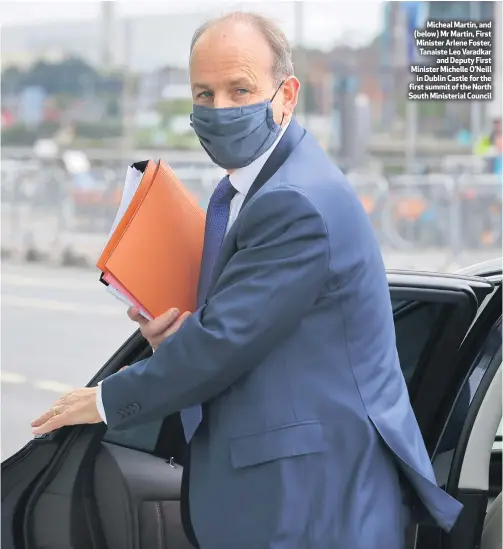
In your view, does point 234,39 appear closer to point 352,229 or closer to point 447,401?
point 352,229

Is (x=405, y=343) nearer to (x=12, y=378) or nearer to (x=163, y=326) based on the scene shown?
(x=163, y=326)

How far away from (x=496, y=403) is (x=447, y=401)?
0.10m

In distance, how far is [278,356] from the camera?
4.36 feet

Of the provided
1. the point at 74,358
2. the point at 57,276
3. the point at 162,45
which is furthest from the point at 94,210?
the point at 74,358

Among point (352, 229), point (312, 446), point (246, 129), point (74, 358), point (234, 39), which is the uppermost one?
point (234, 39)

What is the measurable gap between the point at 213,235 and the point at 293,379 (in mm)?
264

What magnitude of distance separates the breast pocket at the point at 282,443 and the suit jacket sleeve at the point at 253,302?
9cm

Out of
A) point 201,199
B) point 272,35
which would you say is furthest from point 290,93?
point 201,199

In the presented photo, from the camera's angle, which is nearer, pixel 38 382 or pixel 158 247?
pixel 158 247

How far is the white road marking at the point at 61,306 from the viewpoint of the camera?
7695 mm

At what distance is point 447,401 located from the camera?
172 centimetres

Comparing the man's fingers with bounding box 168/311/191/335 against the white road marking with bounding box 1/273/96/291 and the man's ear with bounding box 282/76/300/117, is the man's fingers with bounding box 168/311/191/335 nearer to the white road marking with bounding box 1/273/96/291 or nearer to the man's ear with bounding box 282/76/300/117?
the man's ear with bounding box 282/76/300/117

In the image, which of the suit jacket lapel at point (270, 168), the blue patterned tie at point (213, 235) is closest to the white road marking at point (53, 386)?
the blue patterned tie at point (213, 235)

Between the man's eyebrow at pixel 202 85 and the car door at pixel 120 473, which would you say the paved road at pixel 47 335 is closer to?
the car door at pixel 120 473
